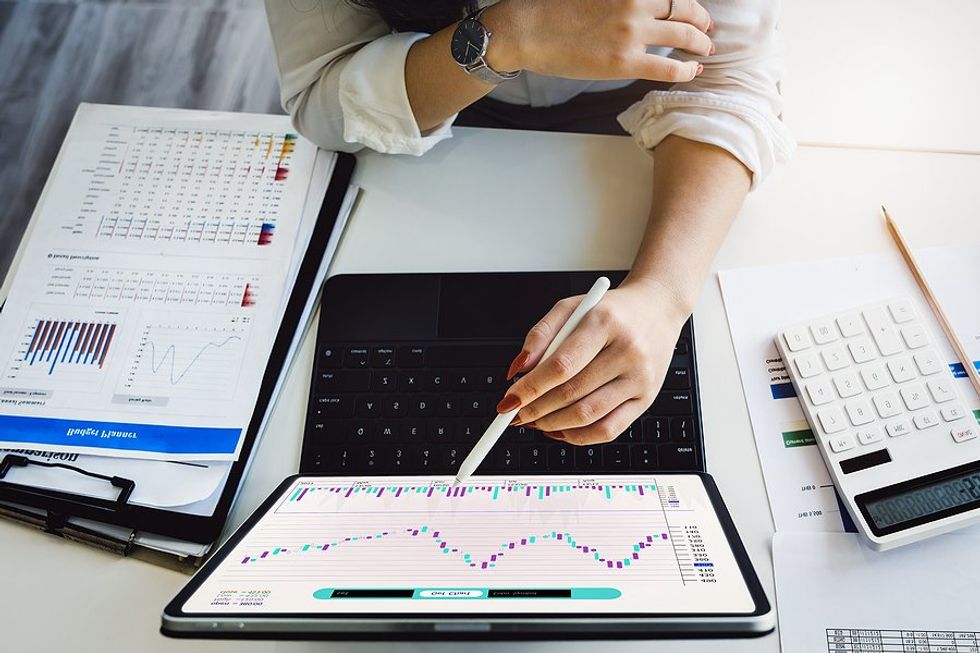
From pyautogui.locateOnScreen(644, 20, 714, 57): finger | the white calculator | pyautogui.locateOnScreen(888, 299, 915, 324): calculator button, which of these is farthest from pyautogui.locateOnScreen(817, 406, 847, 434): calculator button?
pyautogui.locateOnScreen(644, 20, 714, 57): finger

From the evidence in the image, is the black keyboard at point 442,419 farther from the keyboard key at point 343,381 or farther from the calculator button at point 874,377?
the calculator button at point 874,377

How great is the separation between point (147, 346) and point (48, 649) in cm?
26

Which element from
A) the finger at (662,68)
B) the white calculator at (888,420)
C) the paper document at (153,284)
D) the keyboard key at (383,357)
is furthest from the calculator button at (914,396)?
the paper document at (153,284)

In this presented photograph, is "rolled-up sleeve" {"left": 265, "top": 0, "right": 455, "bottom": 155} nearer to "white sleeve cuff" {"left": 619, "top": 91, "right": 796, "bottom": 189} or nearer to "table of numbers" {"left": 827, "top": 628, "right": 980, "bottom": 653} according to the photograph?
"white sleeve cuff" {"left": 619, "top": 91, "right": 796, "bottom": 189}

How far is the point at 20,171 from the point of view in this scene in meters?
1.32

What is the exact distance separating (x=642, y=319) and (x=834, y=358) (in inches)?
6.9

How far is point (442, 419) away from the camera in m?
0.61

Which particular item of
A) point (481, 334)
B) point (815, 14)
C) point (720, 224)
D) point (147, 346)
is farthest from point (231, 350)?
point (815, 14)

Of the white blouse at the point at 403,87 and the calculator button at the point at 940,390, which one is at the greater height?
the white blouse at the point at 403,87

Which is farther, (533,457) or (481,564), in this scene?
(533,457)

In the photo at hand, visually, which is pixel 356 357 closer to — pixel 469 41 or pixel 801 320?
pixel 469 41

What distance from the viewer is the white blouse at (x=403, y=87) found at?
26.7 inches

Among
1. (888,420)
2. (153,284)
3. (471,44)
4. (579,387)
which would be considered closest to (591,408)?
(579,387)

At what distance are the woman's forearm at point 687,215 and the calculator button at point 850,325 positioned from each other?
12 cm
